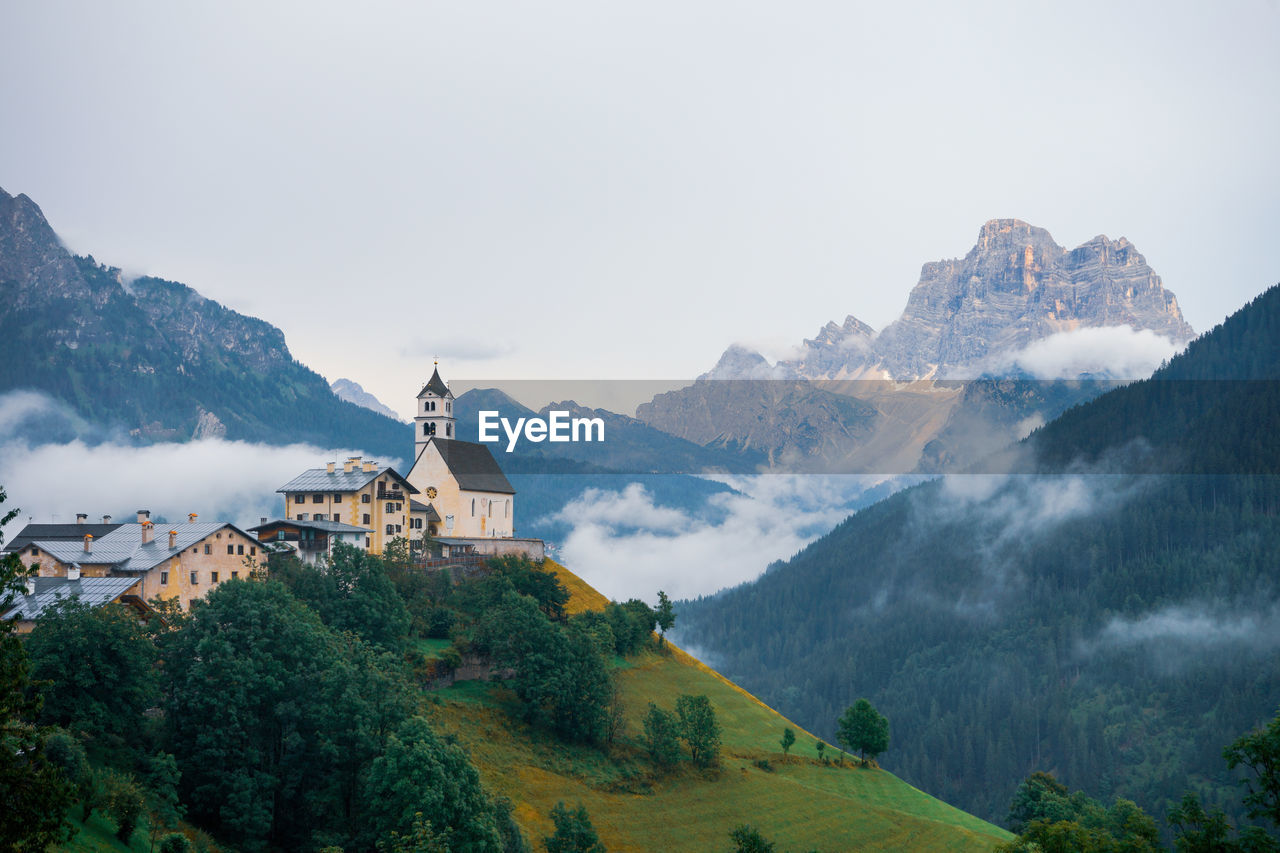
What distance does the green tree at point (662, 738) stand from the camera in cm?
9600

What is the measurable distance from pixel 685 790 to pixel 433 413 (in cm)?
5914

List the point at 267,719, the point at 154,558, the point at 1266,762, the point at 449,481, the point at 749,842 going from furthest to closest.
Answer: the point at 449,481 → the point at 154,558 → the point at 749,842 → the point at 267,719 → the point at 1266,762

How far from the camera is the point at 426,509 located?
121875mm

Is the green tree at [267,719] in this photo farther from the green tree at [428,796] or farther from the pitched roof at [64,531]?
the pitched roof at [64,531]

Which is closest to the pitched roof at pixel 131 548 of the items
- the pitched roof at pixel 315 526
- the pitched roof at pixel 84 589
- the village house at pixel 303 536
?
the pitched roof at pixel 84 589

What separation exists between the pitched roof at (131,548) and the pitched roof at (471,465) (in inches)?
1486

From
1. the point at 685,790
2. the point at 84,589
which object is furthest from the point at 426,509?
the point at 84,589

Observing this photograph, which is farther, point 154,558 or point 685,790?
point 685,790

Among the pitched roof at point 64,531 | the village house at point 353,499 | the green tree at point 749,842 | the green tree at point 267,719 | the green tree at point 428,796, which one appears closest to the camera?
the green tree at point 428,796

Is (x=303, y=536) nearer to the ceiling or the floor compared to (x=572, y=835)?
nearer to the ceiling

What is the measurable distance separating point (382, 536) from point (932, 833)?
61604 millimetres

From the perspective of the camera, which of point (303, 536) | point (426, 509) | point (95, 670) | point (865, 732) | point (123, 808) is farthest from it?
point (865, 732)

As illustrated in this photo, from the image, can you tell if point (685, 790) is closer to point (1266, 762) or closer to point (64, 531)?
point (1266, 762)

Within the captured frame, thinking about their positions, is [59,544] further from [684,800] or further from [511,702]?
[684,800]
